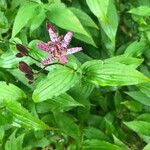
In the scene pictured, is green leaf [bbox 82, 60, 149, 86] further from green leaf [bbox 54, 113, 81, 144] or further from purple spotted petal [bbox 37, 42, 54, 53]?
green leaf [bbox 54, 113, 81, 144]

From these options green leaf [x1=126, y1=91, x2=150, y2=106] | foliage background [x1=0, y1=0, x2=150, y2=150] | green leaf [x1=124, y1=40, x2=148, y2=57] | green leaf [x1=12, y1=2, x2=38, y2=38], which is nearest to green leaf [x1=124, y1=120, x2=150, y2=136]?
foliage background [x1=0, y1=0, x2=150, y2=150]

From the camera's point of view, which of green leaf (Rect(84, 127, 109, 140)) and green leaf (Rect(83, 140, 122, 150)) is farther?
green leaf (Rect(84, 127, 109, 140))

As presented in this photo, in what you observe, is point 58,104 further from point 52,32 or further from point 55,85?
point 52,32

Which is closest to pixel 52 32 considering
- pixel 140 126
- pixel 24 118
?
pixel 24 118

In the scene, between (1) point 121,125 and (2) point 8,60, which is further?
(1) point 121,125

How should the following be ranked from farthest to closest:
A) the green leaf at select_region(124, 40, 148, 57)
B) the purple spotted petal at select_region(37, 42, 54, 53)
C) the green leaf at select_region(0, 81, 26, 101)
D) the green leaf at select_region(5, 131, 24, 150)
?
the green leaf at select_region(124, 40, 148, 57) → the green leaf at select_region(5, 131, 24, 150) → the green leaf at select_region(0, 81, 26, 101) → the purple spotted petal at select_region(37, 42, 54, 53)

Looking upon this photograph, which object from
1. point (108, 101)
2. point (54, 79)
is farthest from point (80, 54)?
point (54, 79)

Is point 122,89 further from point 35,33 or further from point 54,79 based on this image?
point 54,79

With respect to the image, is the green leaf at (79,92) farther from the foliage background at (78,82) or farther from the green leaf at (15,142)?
the green leaf at (15,142)
